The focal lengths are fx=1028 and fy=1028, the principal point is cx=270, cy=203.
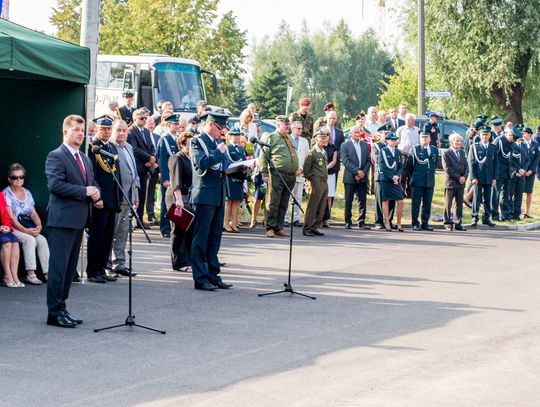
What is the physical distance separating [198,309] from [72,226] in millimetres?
1929

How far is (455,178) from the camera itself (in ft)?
69.7

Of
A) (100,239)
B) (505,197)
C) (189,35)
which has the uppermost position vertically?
(189,35)

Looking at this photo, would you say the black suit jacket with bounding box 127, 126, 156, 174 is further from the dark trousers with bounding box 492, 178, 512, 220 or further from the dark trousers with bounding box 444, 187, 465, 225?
the dark trousers with bounding box 492, 178, 512, 220

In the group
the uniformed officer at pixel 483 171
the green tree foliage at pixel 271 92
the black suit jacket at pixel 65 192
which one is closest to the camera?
the black suit jacket at pixel 65 192

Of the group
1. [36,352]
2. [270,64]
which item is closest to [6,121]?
[36,352]

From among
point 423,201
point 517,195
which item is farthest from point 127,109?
point 517,195

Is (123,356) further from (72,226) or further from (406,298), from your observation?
(406,298)

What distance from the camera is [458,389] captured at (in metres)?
8.05

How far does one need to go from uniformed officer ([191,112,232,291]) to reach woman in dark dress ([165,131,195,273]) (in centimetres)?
77

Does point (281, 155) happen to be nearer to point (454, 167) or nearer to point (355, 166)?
point (355, 166)

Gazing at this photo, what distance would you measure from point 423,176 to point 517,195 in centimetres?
374

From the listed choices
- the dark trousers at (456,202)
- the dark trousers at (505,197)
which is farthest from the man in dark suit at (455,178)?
the dark trousers at (505,197)

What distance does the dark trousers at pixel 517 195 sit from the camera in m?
23.7

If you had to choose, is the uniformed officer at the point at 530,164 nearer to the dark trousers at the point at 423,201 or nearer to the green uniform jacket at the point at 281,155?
the dark trousers at the point at 423,201
